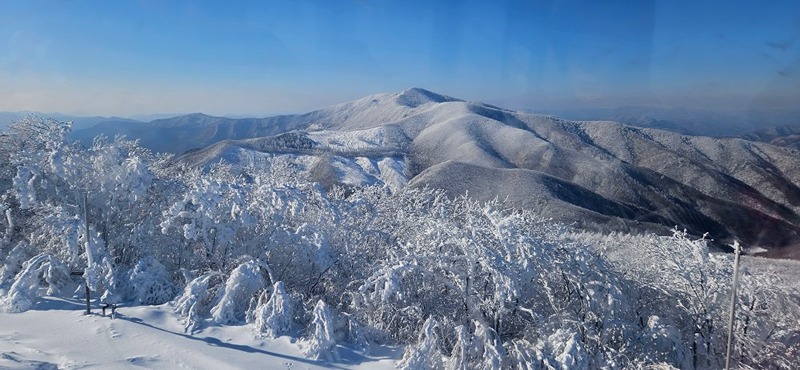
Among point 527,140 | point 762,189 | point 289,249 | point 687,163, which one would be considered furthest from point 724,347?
point 527,140

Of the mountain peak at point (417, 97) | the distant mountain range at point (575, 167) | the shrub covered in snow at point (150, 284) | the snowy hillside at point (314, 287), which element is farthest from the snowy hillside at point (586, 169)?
the mountain peak at point (417, 97)

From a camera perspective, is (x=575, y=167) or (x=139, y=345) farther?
(x=575, y=167)

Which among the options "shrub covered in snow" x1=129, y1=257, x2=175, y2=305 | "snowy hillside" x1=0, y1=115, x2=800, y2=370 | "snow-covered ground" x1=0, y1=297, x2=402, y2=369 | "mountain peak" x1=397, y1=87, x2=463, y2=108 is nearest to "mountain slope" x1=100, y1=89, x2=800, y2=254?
"snowy hillside" x1=0, y1=115, x2=800, y2=370

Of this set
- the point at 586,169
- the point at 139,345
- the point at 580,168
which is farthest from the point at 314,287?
the point at 580,168

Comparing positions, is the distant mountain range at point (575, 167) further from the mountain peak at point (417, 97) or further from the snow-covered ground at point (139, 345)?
the mountain peak at point (417, 97)

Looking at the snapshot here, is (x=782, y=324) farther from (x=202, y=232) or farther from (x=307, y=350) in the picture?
(x=202, y=232)

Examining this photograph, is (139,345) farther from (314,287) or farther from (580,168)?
(580,168)
